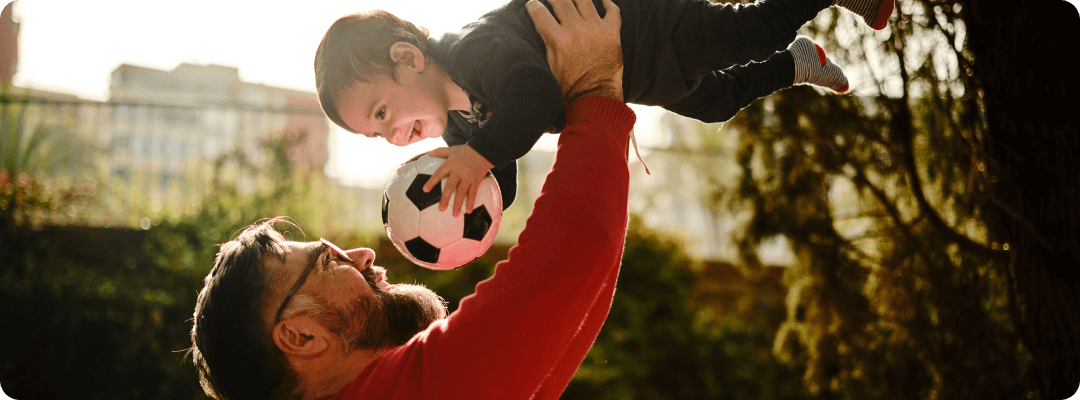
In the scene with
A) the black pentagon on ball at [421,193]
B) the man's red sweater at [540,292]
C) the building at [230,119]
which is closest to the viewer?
the man's red sweater at [540,292]

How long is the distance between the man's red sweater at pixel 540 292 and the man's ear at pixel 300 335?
1.05 ft

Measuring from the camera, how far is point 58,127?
5117 mm

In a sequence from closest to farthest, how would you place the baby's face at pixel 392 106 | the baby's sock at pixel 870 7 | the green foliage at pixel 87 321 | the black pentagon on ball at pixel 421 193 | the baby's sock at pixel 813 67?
the black pentagon on ball at pixel 421 193, the baby's face at pixel 392 106, the baby's sock at pixel 870 7, the baby's sock at pixel 813 67, the green foliage at pixel 87 321

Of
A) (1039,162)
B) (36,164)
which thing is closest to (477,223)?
(1039,162)

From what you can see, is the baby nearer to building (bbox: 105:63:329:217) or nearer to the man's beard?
the man's beard

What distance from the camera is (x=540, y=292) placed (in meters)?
0.96

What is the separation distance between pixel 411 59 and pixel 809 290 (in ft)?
10.5

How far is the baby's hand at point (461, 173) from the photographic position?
121 cm

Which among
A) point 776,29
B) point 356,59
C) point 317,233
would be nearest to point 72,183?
point 317,233

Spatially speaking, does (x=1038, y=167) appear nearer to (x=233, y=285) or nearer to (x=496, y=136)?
→ (x=496, y=136)

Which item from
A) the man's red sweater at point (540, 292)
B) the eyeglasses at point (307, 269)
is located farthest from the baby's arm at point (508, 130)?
the eyeglasses at point (307, 269)

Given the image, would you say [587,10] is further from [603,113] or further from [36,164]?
[36,164]

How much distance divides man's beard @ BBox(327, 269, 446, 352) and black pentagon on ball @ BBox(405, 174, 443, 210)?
0.89 ft

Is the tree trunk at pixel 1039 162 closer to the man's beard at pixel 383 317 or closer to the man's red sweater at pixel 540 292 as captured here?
the man's red sweater at pixel 540 292
